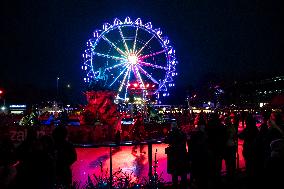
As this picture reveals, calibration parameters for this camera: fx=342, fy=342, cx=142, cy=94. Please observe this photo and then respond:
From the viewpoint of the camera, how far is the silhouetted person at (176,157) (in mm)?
7556

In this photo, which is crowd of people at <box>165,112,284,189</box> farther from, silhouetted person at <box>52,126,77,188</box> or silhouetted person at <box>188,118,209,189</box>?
silhouetted person at <box>52,126,77,188</box>

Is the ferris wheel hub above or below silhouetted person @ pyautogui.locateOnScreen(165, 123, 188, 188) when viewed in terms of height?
above

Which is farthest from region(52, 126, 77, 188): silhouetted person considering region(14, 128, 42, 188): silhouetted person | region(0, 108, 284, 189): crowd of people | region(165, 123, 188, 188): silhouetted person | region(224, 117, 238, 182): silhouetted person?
region(224, 117, 238, 182): silhouetted person

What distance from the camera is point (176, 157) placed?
769cm

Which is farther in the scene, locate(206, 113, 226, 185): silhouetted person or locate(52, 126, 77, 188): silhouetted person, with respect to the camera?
locate(206, 113, 226, 185): silhouetted person

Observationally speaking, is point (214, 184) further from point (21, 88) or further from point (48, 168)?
point (21, 88)

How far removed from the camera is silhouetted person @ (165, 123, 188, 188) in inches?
297

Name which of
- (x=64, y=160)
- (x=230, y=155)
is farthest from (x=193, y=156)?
(x=64, y=160)

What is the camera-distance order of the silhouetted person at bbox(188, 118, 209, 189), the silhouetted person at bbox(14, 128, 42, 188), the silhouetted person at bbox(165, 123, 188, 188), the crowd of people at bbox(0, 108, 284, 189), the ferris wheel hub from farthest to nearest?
1. the ferris wheel hub
2. the silhouetted person at bbox(165, 123, 188, 188)
3. the silhouetted person at bbox(188, 118, 209, 189)
4. the silhouetted person at bbox(14, 128, 42, 188)
5. the crowd of people at bbox(0, 108, 284, 189)

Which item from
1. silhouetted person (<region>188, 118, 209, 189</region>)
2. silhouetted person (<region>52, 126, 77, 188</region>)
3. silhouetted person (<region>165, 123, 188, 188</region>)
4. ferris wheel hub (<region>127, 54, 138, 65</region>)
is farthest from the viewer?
ferris wheel hub (<region>127, 54, 138, 65</region>)

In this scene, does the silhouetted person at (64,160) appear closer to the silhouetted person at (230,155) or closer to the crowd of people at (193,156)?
the crowd of people at (193,156)

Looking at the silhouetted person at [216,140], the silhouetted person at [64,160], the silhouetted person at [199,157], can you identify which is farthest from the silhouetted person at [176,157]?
the silhouetted person at [64,160]

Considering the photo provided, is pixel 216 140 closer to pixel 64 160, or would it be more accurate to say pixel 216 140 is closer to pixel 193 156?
pixel 193 156

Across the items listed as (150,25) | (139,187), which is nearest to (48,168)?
(139,187)
